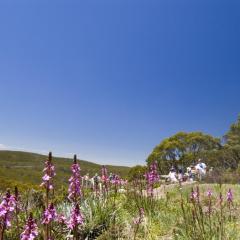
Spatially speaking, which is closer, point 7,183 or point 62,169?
point 7,183

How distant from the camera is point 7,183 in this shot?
149 feet

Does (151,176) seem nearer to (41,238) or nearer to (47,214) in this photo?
→ (41,238)

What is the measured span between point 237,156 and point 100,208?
39.0 metres

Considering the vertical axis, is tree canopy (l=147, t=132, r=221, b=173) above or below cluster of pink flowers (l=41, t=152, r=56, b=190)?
above

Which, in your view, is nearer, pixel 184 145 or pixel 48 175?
pixel 48 175

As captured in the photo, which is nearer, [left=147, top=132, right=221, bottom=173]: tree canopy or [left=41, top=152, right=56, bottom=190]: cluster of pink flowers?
[left=41, top=152, right=56, bottom=190]: cluster of pink flowers

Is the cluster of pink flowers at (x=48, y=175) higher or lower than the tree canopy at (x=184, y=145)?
lower

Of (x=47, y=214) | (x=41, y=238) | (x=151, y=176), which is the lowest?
(x=41, y=238)

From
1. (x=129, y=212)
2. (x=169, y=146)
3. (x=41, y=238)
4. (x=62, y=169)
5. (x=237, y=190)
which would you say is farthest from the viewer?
(x=62, y=169)

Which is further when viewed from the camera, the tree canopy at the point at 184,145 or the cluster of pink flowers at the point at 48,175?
the tree canopy at the point at 184,145

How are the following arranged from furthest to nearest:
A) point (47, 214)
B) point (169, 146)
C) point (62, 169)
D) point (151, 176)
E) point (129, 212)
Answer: point (62, 169)
point (169, 146)
point (129, 212)
point (151, 176)
point (47, 214)

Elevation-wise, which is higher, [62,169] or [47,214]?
[62,169]

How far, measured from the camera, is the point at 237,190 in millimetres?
16891

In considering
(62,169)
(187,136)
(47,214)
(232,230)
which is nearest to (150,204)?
(232,230)
